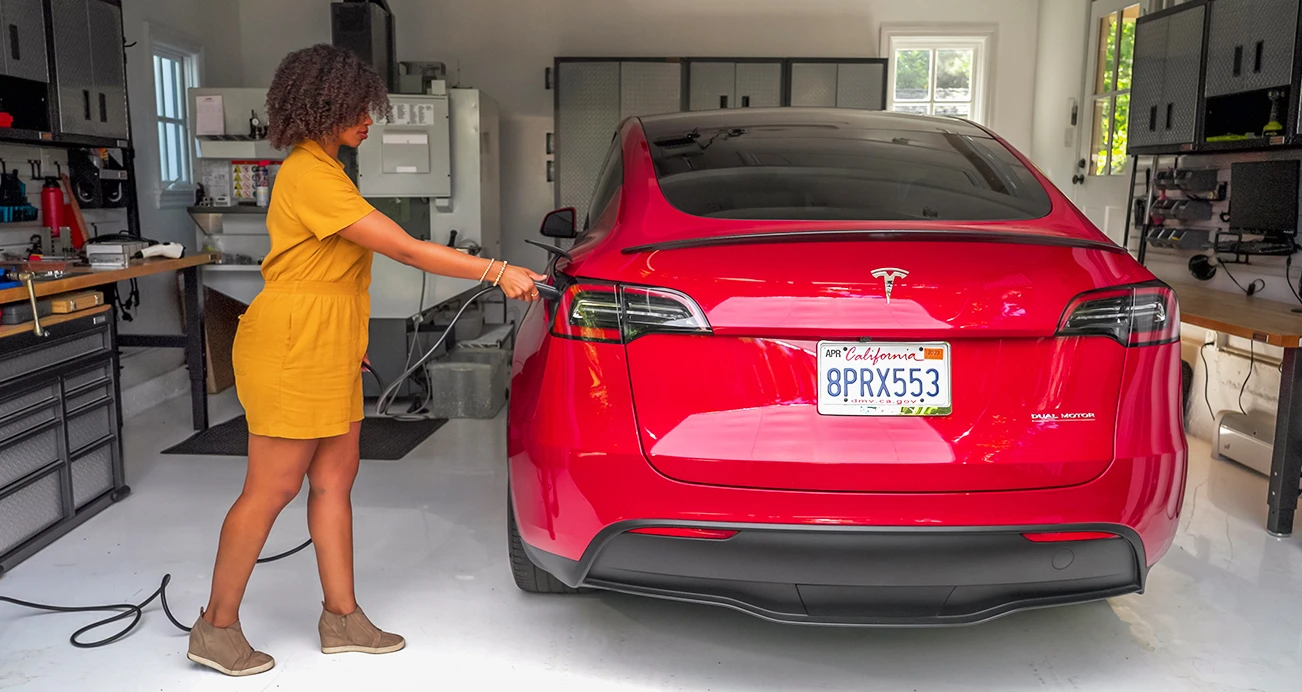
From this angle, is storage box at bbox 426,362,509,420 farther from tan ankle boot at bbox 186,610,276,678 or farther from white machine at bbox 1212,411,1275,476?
white machine at bbox 1212,411,1275,476

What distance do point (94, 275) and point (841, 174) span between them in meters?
2.59

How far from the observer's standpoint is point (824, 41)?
7.53 meters

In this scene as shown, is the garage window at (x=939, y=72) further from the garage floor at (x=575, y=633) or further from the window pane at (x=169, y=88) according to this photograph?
the garage floor at (x=575, y=633)

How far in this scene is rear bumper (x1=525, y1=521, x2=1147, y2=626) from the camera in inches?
68.1

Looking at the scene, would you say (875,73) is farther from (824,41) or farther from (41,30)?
(41,30)

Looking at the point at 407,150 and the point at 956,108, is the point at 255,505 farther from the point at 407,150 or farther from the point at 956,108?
the point at 956,108

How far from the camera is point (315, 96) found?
6.64 feet

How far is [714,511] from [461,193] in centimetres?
441

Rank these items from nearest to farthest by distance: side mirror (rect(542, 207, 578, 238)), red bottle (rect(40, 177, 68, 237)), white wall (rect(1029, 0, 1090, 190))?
side mirror (rect(542, 207, 578, 238)) < red bottle (rect(40, 177, 68, 237)) < white wall (rect(1029, 0, 1090, 190))

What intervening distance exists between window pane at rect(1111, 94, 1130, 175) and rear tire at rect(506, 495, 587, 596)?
4.69 meters

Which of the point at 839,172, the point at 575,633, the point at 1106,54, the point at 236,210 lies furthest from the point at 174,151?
the point at 1106,54

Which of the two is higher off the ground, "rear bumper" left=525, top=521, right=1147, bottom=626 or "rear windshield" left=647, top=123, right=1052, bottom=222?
"rear windshield" left=647, top=123, right=1052, bottom=222

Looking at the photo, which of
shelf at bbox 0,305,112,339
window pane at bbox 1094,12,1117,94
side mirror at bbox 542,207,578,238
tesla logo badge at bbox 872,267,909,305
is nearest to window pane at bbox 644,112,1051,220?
tesla logo badge at bbox 872,267,909,305

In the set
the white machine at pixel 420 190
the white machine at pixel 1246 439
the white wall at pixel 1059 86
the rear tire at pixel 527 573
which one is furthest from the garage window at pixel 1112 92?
the rear tire at pixel 527 573
